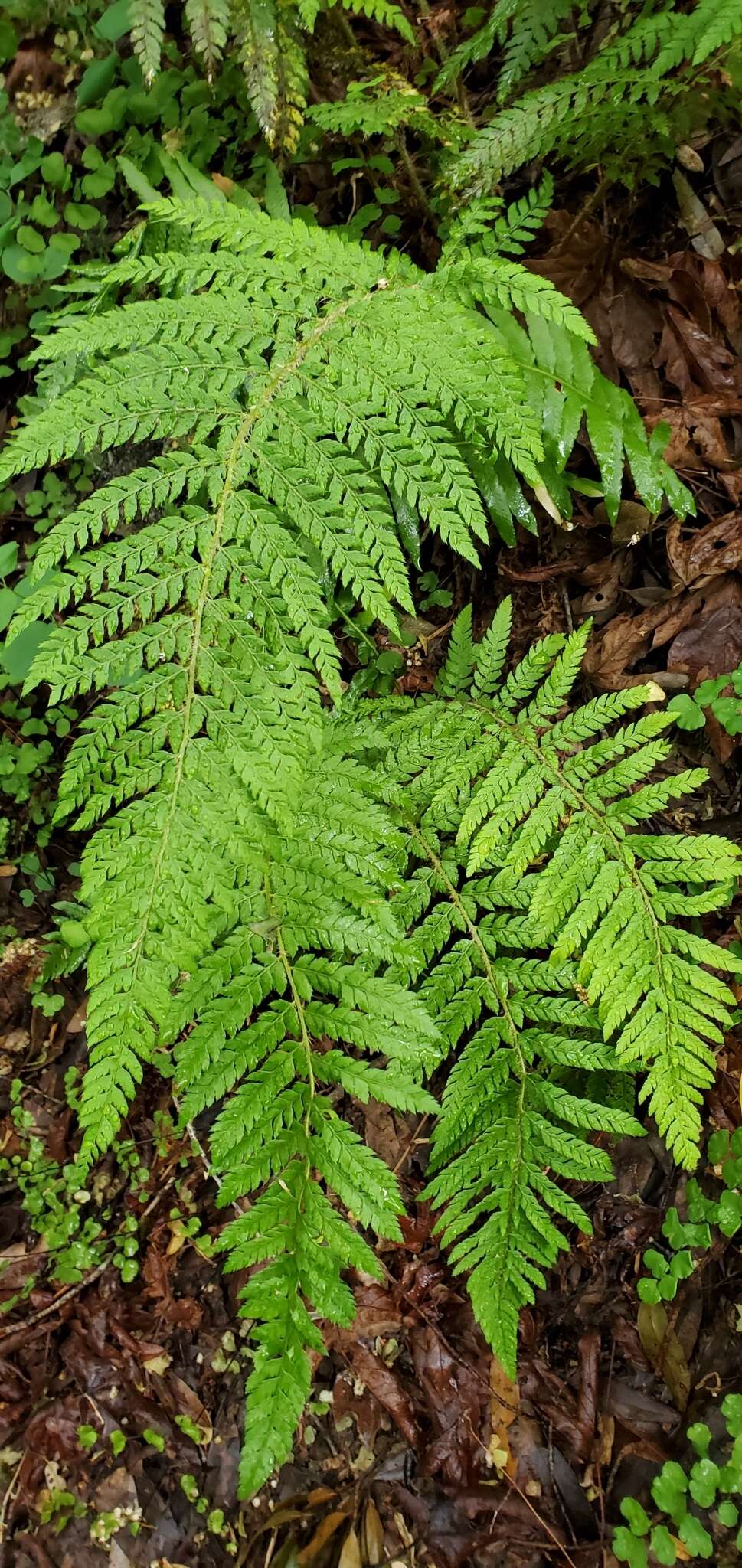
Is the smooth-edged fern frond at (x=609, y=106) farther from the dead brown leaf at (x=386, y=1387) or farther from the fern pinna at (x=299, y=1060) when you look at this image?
the dead brown leaf at (x=386, y=1387)

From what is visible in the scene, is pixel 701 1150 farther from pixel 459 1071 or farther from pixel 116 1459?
pixel 116 1459

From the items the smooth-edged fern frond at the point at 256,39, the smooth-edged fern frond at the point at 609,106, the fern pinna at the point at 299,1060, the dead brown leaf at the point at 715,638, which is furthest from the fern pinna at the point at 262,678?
the dead brown leaf at the point at 715,638

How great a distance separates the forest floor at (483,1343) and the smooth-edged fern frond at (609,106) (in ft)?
0.85

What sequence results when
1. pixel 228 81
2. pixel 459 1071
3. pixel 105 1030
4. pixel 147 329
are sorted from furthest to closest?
pixel 228 81 → pixel 459 1071 → pixel 147 329 → pixel 105 1030

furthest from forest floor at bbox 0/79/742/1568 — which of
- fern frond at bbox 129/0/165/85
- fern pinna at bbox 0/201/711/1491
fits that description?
fern frond at bbox 129/0/165/85

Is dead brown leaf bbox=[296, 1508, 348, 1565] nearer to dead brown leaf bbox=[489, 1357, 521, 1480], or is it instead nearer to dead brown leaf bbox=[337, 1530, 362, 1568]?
dead brown leaf bbox=[337, 1530, 362, 1568]

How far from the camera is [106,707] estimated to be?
1.81 meters

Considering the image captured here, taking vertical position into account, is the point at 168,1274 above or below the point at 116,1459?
above

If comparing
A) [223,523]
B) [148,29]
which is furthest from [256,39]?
[223,523]

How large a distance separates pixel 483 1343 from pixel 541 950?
1.26 meters

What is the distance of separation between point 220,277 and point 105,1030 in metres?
1.76

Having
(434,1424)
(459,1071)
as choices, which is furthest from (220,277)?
(434,1424)

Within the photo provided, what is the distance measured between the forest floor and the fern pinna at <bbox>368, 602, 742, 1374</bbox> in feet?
1.58

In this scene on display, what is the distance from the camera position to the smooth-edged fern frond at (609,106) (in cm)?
224
